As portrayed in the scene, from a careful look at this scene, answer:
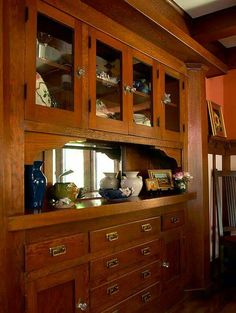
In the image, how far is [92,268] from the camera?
1774 mm

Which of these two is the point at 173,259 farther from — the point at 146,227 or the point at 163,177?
the point at 163,177

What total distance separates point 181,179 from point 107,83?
113 centimetres

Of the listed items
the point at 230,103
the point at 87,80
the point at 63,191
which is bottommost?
the point at 63,191

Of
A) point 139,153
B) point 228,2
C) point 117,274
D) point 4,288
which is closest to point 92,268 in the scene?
point 117,274

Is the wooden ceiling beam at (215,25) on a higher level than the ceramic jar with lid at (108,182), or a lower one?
higher

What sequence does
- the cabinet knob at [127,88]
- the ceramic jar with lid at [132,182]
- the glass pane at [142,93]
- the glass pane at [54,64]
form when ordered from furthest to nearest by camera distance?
1. the ceramic jar with lid at [132,182]
2. the glass pane at [142,93]
3. the cabinet knob at [127,88]
4. the glass pane at [54,64]

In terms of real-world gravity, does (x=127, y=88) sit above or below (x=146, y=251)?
above

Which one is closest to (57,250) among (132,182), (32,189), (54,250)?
(54,250)

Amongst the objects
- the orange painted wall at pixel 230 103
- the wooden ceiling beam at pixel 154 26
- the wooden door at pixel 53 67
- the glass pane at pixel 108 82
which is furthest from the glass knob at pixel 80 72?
the orange painted wall at pixel 230 103

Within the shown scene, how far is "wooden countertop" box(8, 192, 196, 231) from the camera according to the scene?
1392 millimetres

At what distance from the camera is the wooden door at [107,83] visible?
1.88 meters

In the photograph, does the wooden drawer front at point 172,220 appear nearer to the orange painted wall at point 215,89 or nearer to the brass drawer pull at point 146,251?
the brass drawer pull at point 146,251

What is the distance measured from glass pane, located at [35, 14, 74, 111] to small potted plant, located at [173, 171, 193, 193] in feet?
4.25

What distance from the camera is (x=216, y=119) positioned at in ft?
11.0
